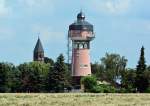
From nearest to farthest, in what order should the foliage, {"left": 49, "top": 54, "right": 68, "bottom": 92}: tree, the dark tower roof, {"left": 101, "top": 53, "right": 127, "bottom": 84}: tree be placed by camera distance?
{"left": 49, "top": 54, "right": 68, "bottom": 92}: tree → the foliage → the dark tower roof → {"left": 101, "top": 53, "right": 127, "bottom": 84}: tree

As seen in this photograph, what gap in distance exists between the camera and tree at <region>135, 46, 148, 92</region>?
436 feet

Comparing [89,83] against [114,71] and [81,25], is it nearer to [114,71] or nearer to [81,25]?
[81,25]

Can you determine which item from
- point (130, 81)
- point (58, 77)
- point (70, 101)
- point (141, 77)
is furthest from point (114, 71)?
point (70, 101)

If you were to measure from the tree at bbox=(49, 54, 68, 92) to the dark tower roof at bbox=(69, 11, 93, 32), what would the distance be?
43431mm

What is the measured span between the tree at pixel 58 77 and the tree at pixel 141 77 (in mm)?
14947

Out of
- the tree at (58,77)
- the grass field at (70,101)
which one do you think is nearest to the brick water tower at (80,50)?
the tree at (58,77)

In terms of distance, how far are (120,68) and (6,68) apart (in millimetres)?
63768

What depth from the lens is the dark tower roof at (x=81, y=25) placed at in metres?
187

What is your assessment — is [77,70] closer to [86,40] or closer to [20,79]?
[86,40]

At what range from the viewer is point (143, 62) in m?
142

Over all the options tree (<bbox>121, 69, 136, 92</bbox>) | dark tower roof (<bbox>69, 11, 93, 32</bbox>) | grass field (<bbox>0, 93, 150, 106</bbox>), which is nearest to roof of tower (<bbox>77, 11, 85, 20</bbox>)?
dark tower roof (<bbox>69, 11, 93, 32</bbox>)

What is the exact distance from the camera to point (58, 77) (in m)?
142

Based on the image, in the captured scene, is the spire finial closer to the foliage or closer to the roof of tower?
the roof of tower

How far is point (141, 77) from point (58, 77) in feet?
55.6
